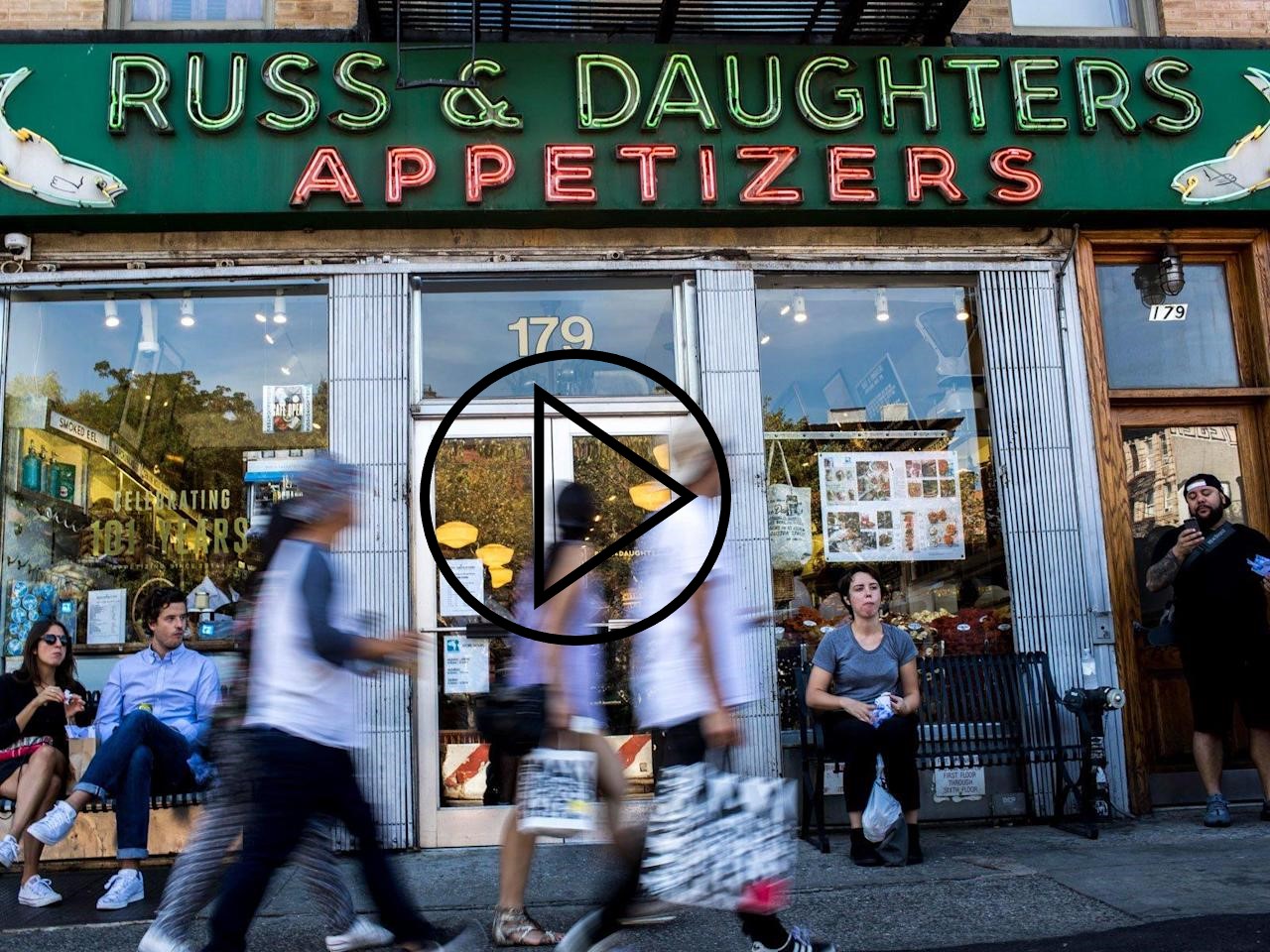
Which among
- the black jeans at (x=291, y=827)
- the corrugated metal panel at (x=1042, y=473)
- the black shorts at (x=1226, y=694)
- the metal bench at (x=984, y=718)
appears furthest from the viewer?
the corrugated metal panel at (x=1042, y=473)

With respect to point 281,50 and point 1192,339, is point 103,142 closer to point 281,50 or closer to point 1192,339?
point 281,50

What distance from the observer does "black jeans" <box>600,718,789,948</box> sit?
423cm

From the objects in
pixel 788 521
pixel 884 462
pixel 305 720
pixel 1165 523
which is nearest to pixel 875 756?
pixel 788 521

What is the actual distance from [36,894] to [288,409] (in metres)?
3.30

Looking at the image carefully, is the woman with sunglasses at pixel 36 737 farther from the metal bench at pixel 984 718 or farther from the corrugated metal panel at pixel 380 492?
the metal bench at pixel 984 718

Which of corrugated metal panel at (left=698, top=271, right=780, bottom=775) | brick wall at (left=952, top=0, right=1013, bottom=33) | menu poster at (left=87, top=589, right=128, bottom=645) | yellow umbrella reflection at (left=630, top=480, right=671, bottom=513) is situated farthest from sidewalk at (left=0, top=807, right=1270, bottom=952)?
brick wall at (left=952, top=0, right=1013, bottom=33)

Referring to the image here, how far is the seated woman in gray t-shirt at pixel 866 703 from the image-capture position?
6488 mm

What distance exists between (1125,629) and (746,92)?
14.4 ft

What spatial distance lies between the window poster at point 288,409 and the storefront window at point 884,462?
307cm

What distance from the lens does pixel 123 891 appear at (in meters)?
5.93

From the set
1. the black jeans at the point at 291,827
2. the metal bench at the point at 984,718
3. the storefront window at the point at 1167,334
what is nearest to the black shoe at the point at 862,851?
the metal bench at the point at 984,718

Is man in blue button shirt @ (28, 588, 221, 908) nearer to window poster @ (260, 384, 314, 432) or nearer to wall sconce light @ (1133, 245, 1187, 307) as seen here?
window poster @ (260, 384, 314, 432)

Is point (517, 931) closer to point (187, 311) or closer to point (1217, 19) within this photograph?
point (187, 311)

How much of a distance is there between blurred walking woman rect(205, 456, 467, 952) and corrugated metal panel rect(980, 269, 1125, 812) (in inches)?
195
